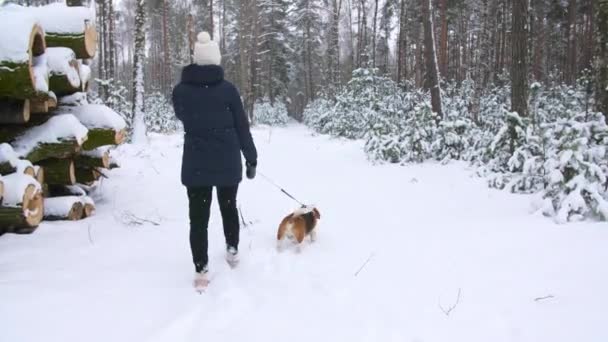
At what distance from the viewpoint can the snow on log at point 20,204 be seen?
451 cm

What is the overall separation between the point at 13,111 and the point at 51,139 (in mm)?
511

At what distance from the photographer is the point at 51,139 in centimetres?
525

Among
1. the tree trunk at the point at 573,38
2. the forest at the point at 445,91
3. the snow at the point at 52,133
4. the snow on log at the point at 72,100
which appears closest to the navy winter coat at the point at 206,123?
the snow at the point at 52,133

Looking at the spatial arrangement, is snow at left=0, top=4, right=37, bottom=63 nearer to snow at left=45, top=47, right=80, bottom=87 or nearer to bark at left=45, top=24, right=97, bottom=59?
snow at left=45, top=47, right=80, bottom=87

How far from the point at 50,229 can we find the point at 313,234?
2.95 metres

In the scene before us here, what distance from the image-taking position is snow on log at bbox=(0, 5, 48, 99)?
4312 millimetres

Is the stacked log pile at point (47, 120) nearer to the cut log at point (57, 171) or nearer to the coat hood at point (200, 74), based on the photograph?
the cut log at point (57, 171)

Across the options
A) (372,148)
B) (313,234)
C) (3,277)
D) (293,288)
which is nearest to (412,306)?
A: (293,288)

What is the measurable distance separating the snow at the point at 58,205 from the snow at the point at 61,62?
1405mm

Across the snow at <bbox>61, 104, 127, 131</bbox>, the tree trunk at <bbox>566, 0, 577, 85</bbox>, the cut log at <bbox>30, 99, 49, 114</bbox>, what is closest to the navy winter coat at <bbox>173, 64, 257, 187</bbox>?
the cut log at <bbox>30, 99, 49, 114</bbox>

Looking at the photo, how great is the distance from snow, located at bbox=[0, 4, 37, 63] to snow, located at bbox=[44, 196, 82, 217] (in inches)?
75.2

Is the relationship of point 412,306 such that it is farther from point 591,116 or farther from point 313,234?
point 591,116

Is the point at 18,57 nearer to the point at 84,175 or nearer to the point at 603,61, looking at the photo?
the point at 84,175

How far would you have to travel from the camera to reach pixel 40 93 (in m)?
4.63
